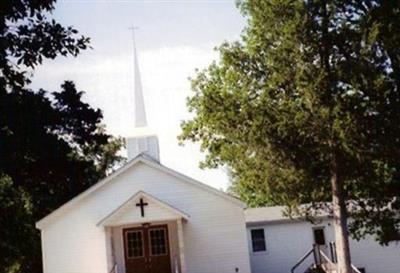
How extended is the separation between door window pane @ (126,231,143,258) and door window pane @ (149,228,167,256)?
53cm

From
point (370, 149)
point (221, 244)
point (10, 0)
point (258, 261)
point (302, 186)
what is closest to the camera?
point (10, 0)

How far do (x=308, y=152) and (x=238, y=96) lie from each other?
10.9 feet

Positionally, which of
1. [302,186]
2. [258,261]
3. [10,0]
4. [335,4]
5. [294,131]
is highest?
[335,4]

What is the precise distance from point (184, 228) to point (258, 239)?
27.5 feet

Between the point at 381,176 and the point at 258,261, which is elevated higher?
the point at 381,176

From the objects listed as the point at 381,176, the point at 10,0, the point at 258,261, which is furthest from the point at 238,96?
the point at 258,261

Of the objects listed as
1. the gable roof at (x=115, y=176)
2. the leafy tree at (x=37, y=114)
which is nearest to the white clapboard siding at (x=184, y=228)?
the gable roof at (x=115, y=176)

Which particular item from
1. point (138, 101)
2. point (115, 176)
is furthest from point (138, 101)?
point (115, 176)

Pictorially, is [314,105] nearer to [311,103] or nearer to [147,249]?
[311,103]

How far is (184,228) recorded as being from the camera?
1052 inches

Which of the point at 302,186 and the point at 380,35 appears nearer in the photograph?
the point at 380,35

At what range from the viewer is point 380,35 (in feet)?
64.5

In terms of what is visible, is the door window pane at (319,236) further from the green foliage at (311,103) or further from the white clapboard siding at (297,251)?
the green foliage at (311,103)

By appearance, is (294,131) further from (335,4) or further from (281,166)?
(335,4)
